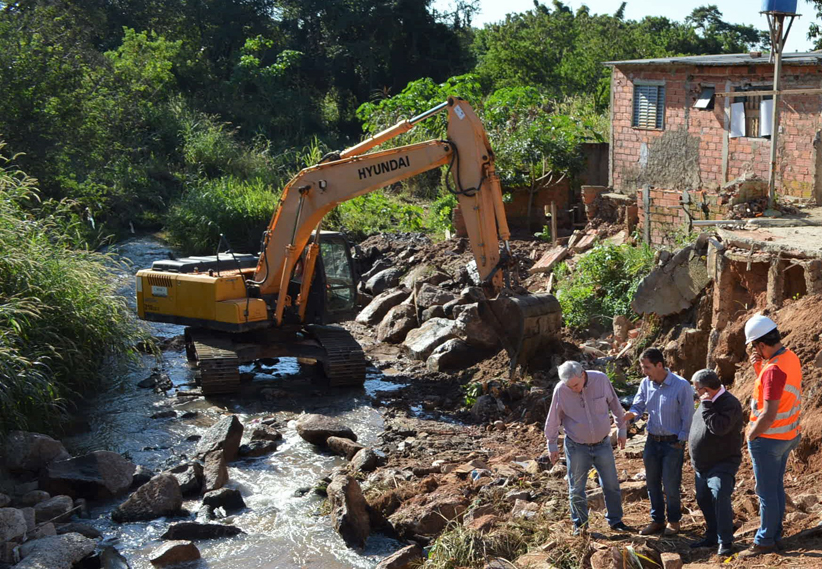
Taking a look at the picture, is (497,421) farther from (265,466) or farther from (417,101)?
(417,101)

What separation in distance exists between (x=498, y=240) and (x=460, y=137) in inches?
59.0

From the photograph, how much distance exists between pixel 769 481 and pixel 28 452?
7.38 metres

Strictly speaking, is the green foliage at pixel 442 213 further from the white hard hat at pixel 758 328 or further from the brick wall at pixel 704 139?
the white hard hat at pixel 758 328

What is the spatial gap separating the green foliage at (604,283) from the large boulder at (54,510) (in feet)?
24.5

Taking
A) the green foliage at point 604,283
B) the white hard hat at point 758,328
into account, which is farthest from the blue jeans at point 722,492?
the green foliage at point 604,283

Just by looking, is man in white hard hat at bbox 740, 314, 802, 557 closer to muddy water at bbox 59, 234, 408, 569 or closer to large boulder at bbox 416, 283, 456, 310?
muddy water at bbox 59, 234, 408, 569

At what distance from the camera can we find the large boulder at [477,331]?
1300 centimetres

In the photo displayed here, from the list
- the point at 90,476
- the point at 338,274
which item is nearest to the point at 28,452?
the point at 90,476

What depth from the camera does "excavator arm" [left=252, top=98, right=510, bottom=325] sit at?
12.1 metres

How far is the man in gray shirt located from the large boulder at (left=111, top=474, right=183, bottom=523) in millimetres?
4163

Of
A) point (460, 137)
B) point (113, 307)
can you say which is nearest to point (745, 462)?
point (460, 137)

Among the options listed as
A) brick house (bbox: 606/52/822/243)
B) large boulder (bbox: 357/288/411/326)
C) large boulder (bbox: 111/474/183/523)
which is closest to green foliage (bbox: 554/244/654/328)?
brick house (bbox: 606/52/822/243)

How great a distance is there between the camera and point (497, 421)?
1090 centimetres

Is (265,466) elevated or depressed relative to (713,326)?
depressed
